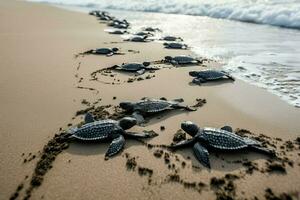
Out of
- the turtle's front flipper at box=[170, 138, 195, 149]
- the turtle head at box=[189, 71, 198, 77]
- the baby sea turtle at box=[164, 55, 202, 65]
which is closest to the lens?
the turtle's front flipper at box=[170, 138, 195, 149]

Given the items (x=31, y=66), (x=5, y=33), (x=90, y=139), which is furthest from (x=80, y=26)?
(x=90, y=139)

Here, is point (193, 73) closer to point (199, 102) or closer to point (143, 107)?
point (199, 102)

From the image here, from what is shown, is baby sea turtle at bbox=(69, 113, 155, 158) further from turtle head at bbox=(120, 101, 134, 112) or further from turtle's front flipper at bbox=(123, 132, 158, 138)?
turtle head at bbox=(120, 101, 134, 112)

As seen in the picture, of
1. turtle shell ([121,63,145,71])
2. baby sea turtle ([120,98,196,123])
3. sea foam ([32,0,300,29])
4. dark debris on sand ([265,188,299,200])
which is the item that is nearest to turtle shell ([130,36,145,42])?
turtle shell ([121,63,145,71])

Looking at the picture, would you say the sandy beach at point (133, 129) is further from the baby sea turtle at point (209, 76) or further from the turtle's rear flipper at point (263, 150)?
the baby sea turtle at point (209, 76)

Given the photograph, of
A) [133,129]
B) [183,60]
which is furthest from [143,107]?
[183,60]

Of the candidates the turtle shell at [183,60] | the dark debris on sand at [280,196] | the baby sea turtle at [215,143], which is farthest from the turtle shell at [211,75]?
the dark debris on sand at [280,196]
